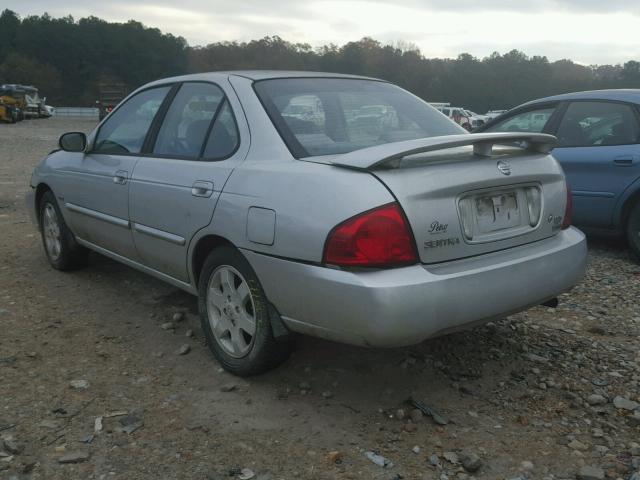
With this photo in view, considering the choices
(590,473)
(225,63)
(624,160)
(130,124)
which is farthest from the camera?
(225,63)

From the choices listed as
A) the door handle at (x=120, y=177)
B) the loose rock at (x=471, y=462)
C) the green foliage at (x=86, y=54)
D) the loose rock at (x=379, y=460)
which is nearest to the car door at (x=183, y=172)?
the door handle at (x=120, y=177)

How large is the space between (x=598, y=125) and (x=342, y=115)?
12.1 ft

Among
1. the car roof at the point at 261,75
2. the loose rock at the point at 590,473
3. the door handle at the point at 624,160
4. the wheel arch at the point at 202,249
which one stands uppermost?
the car roof at the point at 261,75

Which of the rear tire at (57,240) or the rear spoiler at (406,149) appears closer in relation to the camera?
the rear spoiler at (406,149)

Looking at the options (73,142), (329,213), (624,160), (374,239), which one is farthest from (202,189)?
(624,160)

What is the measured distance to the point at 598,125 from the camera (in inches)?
240

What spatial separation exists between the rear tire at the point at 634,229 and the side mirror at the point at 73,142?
4.65m

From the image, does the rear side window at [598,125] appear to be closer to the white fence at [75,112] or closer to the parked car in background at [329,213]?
the parked car in background at [329,213]

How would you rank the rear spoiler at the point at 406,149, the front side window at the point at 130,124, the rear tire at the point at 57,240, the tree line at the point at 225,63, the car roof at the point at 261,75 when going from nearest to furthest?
the rear spoiler at the point at 406,149, the car roof at the point at 261,75, the front side window at the point at 130,124, the rear tire at the point at 57,240, the tree line at the point at 225,63

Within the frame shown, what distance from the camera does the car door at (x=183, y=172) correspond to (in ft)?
11.0

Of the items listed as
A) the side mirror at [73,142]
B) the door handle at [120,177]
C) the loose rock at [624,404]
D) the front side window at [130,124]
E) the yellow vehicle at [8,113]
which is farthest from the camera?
the yellow vehicle at [8,113]

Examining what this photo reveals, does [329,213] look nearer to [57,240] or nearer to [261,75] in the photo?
[261,75]

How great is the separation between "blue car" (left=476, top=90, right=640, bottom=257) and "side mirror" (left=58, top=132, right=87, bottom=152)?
431cm

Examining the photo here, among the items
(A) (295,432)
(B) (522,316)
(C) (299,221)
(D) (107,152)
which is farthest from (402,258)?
(D) (107,152)
